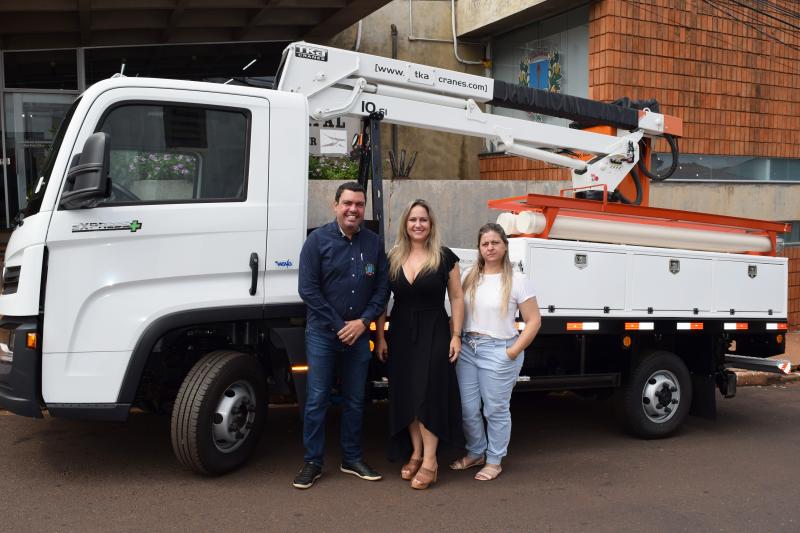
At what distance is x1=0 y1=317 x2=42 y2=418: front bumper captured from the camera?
4.73m

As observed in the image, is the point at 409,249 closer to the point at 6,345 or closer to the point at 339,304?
the point at 339,304

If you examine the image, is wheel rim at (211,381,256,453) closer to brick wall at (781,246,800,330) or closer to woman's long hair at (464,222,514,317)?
woman's long hair at (464,222,514,317)

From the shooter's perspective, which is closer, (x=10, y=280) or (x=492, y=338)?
(x=10, y=280)

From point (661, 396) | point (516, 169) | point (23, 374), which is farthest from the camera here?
point (516, 169)

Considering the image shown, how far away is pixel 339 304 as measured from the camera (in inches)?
199

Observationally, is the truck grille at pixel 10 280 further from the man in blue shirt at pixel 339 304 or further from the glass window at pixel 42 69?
the glass window at pixel 42 69

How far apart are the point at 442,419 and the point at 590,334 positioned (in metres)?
1.68

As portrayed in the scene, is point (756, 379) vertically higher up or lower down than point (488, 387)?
lower down

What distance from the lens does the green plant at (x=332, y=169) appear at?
880 centimetres

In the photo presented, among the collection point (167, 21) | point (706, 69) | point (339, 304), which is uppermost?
point (167, 21)

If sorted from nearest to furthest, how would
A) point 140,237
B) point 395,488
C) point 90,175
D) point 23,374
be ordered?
Answer: point 90,175
point 23,374
point 140,237
point 395,488

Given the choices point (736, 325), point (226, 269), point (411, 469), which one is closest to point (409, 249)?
point (226, 269)

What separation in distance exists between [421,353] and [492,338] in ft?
1.66

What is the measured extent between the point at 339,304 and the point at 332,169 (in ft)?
13.7
